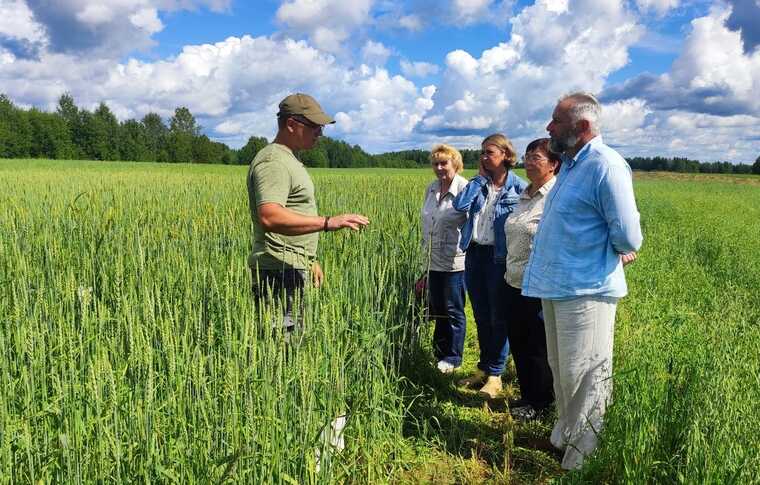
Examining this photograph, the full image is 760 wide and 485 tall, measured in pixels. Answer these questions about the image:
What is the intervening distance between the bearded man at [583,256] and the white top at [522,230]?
1.62ft

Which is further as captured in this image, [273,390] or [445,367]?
[445,367]

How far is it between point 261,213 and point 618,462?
6.72ft

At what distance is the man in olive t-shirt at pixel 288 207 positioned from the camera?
8.66ft

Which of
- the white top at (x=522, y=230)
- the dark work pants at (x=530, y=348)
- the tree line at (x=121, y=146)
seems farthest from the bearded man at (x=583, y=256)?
the tree line at (x=121, y=146)

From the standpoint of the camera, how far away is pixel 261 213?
8.66 ft

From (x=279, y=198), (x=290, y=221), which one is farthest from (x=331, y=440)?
(x=279, y=198)

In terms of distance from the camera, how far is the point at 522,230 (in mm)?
3148

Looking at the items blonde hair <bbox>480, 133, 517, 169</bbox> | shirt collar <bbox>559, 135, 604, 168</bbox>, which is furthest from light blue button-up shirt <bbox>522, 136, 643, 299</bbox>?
blonde hair <bbox>480, 133, 517, 169</bbox>

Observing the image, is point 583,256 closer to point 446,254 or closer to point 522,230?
point 522,230

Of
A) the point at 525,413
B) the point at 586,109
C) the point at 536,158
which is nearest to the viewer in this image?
the point at 586,109

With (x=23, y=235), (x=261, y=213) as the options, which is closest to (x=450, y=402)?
(x=261, y=213)

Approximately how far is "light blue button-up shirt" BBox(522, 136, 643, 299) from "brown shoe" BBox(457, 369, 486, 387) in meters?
1.52

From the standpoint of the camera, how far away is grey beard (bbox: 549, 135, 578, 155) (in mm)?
2455

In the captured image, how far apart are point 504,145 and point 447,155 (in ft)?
1.60
